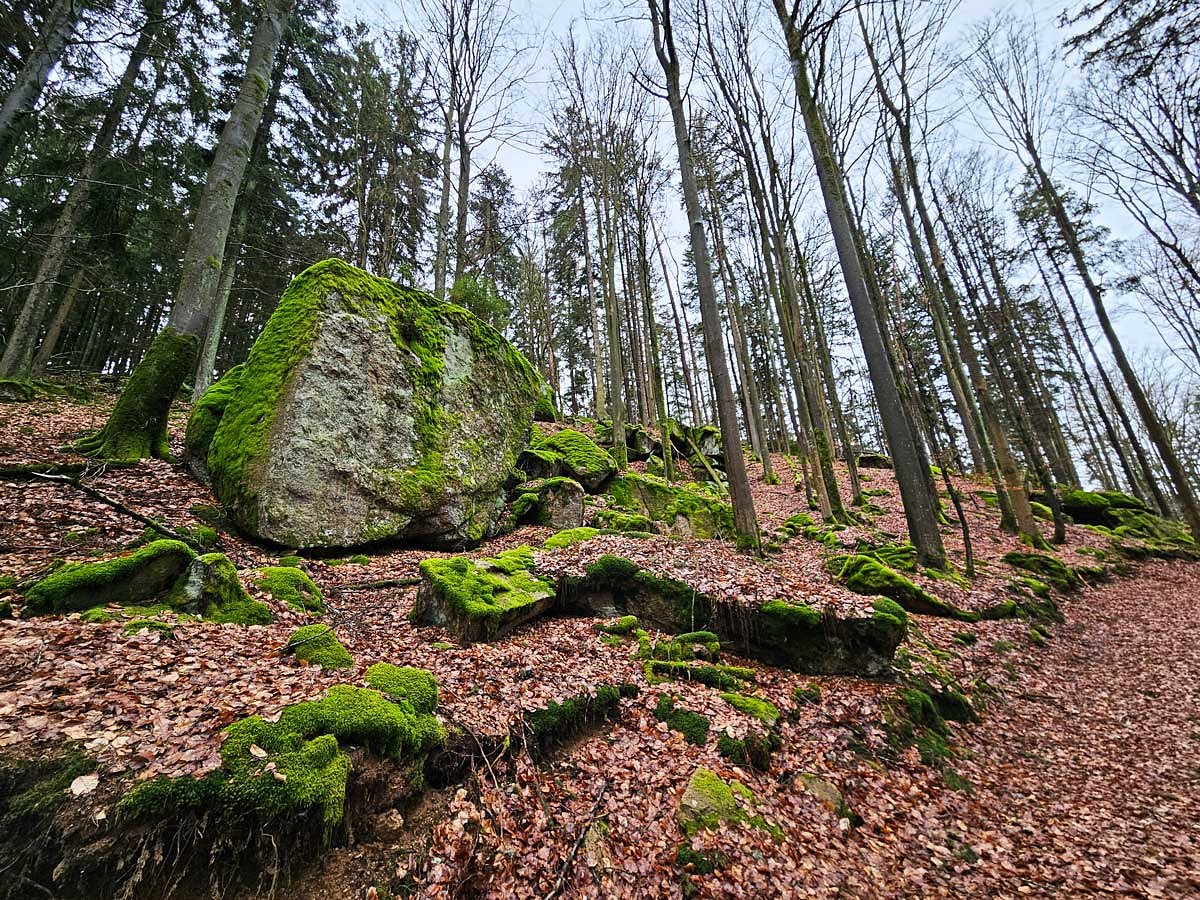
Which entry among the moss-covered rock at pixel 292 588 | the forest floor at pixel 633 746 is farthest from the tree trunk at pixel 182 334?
the moss-covered rock at pixel 292 588

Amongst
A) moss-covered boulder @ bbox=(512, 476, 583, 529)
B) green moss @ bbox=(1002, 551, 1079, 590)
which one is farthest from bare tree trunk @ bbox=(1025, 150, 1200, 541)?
moss-covered boulder @ bbox=(512, 476, 583, 529)

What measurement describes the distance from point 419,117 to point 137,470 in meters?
16.0

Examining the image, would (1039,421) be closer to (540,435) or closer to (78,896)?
(540,435)

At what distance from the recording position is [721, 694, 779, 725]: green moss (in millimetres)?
4457

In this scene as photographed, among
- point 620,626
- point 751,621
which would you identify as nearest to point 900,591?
point 751,621

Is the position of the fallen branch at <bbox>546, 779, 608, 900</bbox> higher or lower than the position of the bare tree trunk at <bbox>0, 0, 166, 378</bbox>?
lower

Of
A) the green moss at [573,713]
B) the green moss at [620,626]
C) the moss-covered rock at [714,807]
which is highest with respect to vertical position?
the green moss at [620,626]

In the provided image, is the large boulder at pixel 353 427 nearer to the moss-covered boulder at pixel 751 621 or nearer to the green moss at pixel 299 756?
the moss-covered boulder at pixel 751 621

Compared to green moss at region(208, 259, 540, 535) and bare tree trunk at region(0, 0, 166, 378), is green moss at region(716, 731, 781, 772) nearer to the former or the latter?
green moss at region(208, 259, 540, 535)

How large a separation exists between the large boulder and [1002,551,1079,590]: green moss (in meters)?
11.3

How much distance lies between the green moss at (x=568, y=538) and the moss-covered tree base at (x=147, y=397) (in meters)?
5.86

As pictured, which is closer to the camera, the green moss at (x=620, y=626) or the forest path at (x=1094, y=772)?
the forest path at (x=1094, y=772)

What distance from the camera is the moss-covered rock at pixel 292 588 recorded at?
15.0 ft

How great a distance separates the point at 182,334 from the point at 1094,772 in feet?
39.4
